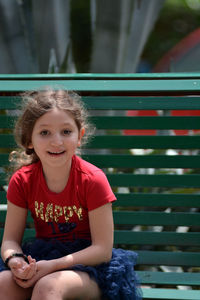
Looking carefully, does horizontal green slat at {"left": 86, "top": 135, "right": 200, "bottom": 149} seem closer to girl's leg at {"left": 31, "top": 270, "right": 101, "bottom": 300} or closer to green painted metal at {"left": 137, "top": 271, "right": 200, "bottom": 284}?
green painted metal at {"left": 137, "top": 271, "right": 200, "bottom": 284}

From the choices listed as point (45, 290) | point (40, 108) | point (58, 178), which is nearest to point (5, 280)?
point (45, 290)

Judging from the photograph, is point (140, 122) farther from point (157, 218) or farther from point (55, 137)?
point (55, 137)

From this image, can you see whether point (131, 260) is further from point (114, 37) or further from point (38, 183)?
point (114, 37)

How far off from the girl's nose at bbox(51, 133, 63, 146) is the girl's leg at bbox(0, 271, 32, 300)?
1.74 ft

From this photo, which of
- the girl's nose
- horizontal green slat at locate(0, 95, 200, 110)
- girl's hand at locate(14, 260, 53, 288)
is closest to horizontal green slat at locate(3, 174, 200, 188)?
horizontal green slat at locate(0, 95, 200, 110)

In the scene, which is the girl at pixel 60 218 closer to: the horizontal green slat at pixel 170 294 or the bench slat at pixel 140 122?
the horizontal green slat at pixel 170 294

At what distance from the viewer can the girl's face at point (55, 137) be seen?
215 centimetres

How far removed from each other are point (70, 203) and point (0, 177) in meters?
0.70

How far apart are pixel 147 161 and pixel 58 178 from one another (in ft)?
1.99

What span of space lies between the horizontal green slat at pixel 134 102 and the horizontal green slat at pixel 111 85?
0.07 metres

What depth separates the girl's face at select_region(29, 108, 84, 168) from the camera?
2.15 meters

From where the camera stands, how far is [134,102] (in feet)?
8.73

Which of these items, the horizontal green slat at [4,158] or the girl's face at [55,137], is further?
the horizontal green slat at [4,158]

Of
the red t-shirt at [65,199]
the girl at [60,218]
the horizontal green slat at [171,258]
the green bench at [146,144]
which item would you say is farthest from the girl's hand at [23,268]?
the horizontal green slat at [171,258]
